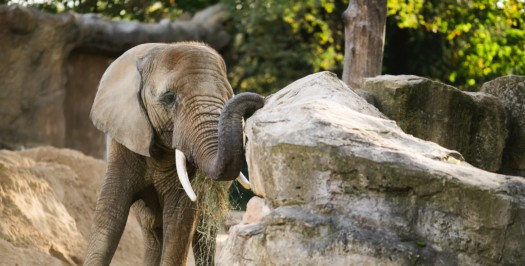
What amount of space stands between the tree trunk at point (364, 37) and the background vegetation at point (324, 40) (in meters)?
4.41

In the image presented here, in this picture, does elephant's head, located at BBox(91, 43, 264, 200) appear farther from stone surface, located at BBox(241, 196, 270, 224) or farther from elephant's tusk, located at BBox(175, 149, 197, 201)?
stone surface, located at BBox(241, 196, 270, 224)

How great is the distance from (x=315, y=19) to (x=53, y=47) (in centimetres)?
415

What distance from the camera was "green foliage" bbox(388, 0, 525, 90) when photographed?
14.6 meters

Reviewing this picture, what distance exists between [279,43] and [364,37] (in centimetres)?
726

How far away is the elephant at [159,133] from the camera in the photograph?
731cm

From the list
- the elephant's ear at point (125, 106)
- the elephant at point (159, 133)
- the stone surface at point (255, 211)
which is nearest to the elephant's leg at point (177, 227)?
the elephant at point (159, 133)

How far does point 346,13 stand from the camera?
1063 centimetres

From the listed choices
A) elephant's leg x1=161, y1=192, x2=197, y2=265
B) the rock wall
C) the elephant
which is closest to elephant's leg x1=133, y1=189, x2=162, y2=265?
the elephant

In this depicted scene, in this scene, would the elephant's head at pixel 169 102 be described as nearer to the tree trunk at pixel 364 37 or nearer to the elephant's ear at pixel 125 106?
the elephant's ear at pixel 125 106

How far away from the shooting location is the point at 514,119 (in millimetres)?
7672

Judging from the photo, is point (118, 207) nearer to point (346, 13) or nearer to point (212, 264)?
point (212, 264)

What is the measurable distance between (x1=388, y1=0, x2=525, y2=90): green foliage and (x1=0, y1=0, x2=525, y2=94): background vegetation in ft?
0.05

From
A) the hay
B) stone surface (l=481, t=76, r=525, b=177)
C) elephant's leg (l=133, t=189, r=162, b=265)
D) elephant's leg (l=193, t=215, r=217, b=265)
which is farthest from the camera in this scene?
elephant's leg (l=133, t=189, r=162, b=265)

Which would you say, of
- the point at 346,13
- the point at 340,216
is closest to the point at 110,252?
the point at 340,216
